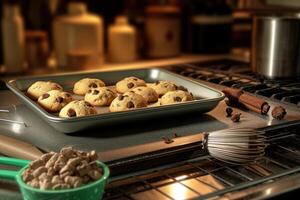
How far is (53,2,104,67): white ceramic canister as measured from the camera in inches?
73.5

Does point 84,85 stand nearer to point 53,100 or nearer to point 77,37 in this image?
point 53,100

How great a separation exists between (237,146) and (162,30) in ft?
4.54

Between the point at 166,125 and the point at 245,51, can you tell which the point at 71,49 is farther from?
the point at 166,125

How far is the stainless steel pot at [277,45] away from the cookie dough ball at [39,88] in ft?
2.05

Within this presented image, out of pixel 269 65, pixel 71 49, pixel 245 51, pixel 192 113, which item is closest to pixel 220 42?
pixel 245 51

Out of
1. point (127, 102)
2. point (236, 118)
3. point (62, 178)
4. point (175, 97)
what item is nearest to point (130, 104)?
point (127, 102)

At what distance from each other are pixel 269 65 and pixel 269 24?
121 millimetres

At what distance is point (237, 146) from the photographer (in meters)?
0.76

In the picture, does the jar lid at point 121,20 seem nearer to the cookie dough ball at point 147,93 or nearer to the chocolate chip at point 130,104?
the cookie dough ball at point 147,93

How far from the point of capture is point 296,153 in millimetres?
846

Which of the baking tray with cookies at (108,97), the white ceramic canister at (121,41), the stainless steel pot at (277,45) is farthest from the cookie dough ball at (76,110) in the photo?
the white ceramic canister at (121,41)

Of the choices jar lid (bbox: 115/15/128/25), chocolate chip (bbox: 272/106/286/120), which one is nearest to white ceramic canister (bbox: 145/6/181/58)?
jar lid (bbox: 115/15/128/25)

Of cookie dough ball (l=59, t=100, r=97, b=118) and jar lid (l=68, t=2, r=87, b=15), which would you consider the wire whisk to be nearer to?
cookie dough ball (l=59, t=100, r=97, b=118)

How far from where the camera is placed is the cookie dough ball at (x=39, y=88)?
103 centimetres
